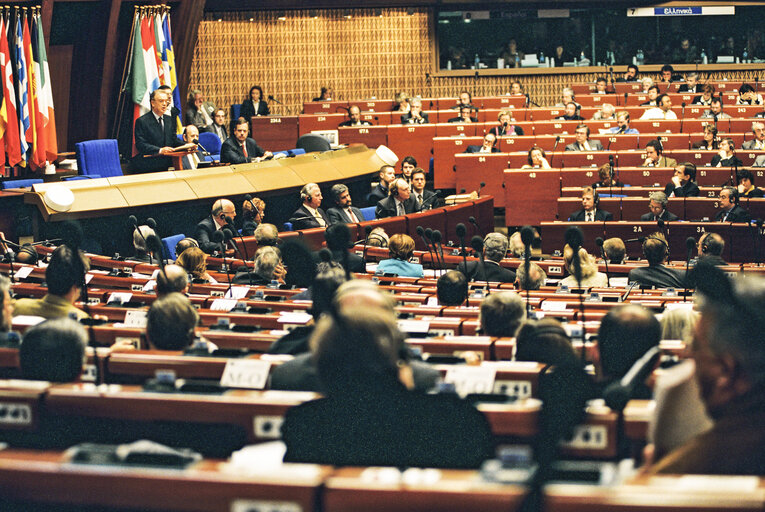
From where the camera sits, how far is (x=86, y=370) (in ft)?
8.46

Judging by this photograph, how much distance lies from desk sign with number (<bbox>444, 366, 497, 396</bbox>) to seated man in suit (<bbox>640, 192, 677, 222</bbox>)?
21.3 feet

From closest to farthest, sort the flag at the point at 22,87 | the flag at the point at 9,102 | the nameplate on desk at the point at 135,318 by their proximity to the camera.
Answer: the nameplate on desk at the point at 135,318 → the flag at the point at 9,102 → the flag at the point at 22,87

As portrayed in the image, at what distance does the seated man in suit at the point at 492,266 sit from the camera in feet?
19.3

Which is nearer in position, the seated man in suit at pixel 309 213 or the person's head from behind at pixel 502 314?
the person's head from behind at pixel 502 314

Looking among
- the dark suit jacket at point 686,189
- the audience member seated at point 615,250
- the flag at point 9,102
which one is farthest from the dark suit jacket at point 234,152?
the audience member seated at point 615,250

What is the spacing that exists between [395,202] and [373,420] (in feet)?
23.2

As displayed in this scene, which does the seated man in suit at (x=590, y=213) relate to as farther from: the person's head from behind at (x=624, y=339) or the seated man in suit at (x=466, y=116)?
the person's head from behind at (x=624, y=339)

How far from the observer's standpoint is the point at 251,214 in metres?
7.66

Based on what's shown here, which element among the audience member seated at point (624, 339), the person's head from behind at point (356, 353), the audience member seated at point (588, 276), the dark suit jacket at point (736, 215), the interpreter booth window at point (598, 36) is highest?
the interpreter booth window at point (598, 36)

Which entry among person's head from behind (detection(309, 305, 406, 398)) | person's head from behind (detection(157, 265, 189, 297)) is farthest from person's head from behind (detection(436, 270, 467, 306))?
person's head from behind (detection(309, 305, 406, 398))

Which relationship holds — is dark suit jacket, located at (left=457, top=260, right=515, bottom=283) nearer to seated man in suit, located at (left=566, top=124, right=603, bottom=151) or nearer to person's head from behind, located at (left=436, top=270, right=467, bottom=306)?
person's head from behind, located at (left=436, top=270, right=467, bottom=306)

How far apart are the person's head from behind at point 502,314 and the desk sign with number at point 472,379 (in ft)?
2.52

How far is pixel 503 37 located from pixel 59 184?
10.7 meters

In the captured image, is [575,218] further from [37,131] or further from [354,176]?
[37,131]
